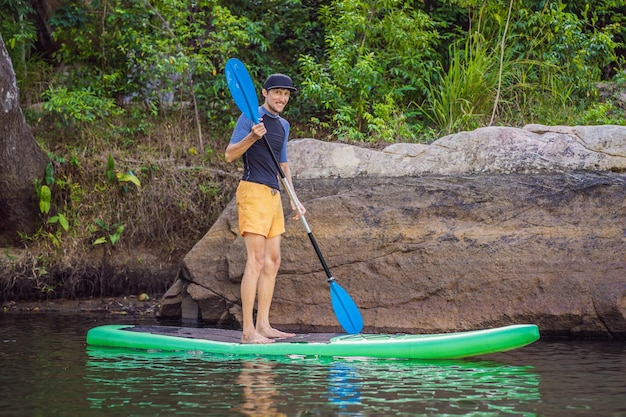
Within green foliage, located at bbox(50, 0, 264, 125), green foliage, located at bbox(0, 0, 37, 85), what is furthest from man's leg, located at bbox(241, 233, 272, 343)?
green foliage, located at bbox(0, 0, 37, 85)

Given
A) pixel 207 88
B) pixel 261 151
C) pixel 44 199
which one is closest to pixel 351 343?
pixel 261 151

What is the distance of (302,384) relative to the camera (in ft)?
16.4

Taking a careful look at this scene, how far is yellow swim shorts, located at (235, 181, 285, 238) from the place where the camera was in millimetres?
6297

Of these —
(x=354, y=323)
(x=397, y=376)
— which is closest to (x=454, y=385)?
(x=397, y=376)

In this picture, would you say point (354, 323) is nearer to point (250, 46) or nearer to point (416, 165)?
point (416, 165)

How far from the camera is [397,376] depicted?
5.26 m

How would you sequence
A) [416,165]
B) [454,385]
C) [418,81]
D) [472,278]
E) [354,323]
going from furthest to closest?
[418,81] → [416,165] → [472,278] → [354,323] → [454,385]

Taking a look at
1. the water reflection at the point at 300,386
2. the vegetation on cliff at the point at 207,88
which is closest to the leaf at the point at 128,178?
the vegetation on cliff at the point at 207,88

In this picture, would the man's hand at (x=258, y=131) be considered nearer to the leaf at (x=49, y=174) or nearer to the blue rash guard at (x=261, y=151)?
the blue rash guard at (x=261, y=151)

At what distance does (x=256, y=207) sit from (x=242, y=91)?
845 millimetres

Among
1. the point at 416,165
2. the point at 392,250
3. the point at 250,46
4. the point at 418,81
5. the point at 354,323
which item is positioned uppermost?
the point at 250,46

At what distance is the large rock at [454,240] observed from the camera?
7.20 meters

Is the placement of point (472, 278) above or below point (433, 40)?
below

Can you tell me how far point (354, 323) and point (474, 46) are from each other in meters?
5.62
